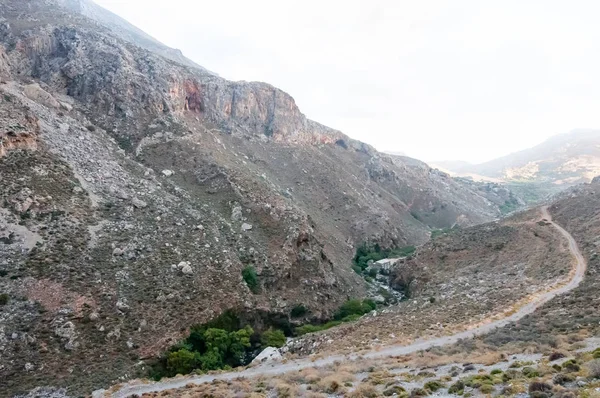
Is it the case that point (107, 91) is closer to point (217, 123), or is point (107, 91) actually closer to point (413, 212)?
point (217, 123)

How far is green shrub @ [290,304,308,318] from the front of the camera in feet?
154

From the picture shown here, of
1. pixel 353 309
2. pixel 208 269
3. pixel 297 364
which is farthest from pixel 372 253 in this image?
pixel 297 364

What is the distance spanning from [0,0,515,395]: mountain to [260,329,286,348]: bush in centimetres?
222

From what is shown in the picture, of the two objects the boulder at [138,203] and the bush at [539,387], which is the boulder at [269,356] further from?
the bush at [539,387]

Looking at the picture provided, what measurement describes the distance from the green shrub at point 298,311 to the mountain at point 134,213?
0.26 m

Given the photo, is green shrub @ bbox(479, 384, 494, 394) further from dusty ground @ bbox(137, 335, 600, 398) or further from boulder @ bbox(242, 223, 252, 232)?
boulder @ bbox(242, 223, 252, 232)

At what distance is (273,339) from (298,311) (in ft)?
23.4

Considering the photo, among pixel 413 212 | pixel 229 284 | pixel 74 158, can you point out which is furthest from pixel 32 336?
pixel 413 212

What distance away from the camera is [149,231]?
143 feet

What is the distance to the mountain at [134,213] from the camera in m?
32.5

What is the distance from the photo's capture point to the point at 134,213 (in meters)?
44.9

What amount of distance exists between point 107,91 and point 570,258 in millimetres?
66623

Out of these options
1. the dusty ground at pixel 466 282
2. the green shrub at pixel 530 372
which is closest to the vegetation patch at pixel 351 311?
the dusty ground at pixel 466 282

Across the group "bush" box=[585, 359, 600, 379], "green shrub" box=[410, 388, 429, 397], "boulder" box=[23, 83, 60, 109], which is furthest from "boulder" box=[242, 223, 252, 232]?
"bush" box=[585, 359, 600, 379]
